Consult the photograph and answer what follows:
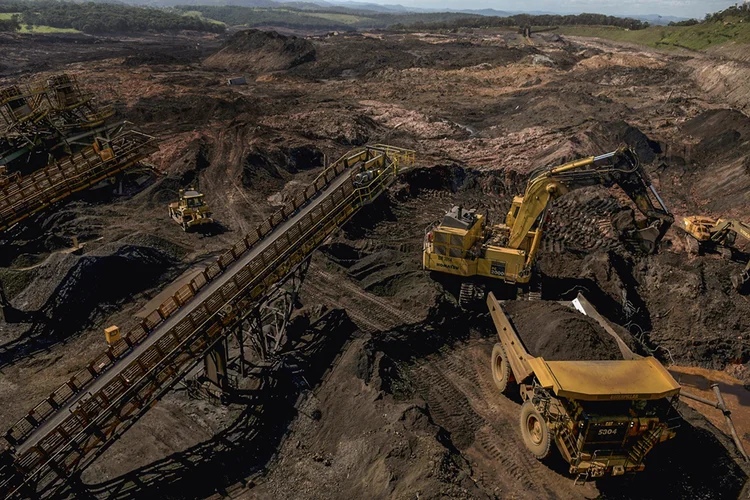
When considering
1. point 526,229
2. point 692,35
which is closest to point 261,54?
point 692,35

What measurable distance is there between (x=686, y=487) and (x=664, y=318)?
7.51 m

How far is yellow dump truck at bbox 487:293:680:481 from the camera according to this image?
30.3ft

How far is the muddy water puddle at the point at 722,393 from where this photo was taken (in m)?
13.0

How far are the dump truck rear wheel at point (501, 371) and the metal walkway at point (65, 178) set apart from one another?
14.6m

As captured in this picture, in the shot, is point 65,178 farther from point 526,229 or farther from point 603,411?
point 603,411

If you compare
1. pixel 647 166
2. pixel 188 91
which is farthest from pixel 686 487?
pixel 188 91

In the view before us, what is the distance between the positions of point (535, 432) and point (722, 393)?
7513mm

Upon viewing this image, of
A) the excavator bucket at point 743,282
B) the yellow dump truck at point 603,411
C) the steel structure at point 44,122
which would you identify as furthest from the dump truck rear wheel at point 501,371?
the steel structure at point 44,122

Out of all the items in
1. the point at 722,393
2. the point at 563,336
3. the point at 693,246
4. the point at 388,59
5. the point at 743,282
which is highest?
the point at 563,336

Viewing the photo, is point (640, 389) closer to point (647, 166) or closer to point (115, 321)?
point (115, 321)

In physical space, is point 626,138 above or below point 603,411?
above

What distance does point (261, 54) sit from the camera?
65.3m

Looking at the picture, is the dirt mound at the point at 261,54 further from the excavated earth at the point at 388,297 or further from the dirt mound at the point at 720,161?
the dirt mound at the point at 720,161

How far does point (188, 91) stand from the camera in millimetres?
45781
